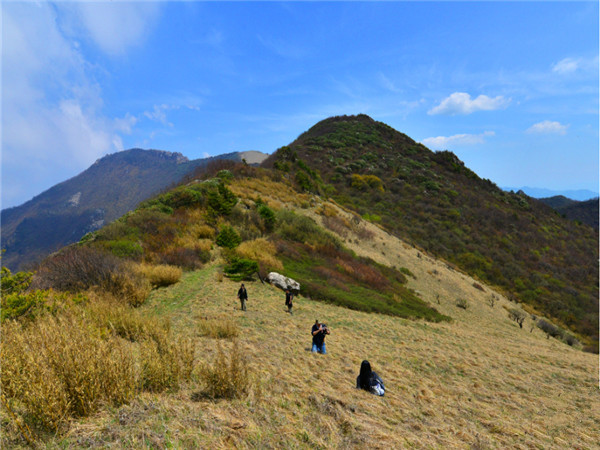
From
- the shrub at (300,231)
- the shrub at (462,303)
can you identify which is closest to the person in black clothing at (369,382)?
the shrub at (300,231)

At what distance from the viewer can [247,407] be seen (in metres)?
3.72

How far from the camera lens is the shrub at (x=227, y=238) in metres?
15.8

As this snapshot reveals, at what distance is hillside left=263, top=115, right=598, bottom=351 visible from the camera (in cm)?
2984

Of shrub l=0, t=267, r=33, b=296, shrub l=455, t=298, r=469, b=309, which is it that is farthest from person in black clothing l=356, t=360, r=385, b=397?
shrub l=455, t=298, r=469, b=309

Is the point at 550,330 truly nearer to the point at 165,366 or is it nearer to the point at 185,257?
the point at 185,257

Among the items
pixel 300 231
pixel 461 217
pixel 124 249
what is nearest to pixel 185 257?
pixel 124 249

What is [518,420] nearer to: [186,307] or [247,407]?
[247,407]

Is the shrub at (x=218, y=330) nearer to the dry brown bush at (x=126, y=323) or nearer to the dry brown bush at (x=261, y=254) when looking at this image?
the dry brown bush at (x=126, y=323)

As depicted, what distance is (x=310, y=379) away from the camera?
215 inches

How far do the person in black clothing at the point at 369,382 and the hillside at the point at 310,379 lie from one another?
278 mm

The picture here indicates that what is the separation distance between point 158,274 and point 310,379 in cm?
837

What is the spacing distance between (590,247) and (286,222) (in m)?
50.7

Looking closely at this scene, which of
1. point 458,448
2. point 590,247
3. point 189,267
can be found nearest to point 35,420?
point 458,448

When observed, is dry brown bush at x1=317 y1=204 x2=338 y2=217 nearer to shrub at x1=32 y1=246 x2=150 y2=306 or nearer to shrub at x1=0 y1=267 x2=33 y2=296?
shrub at x1=32 y1=246 x2=150 y2=306
